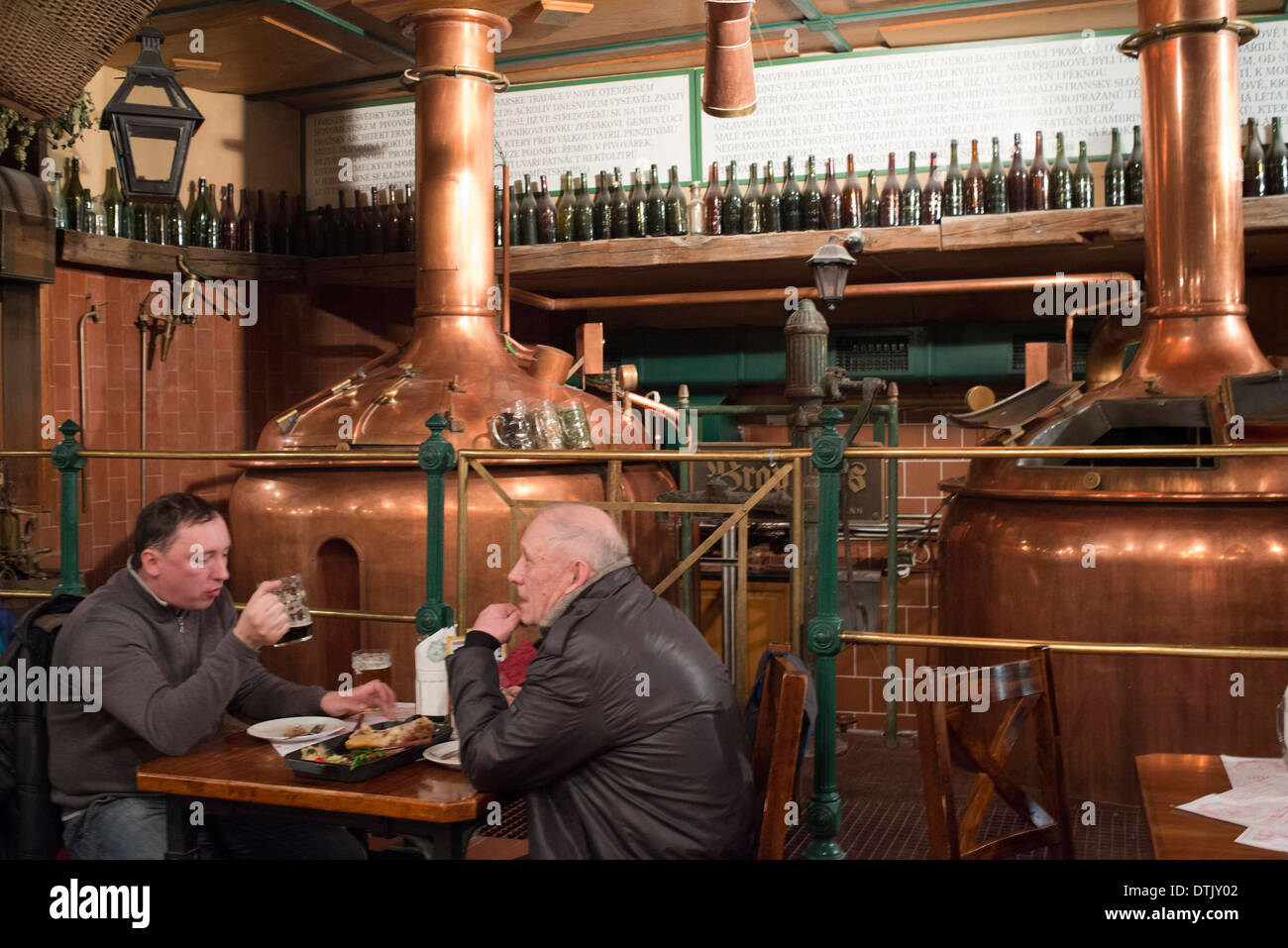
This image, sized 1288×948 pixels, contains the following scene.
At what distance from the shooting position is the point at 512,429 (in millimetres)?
5469

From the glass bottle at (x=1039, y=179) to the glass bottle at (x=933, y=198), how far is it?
1.74 feet

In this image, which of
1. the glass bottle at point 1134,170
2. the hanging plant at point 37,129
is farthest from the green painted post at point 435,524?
the glass bottle at point 1134,170

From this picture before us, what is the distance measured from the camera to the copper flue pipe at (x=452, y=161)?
19.9 feet

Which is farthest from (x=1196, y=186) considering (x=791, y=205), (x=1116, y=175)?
(x=791, y=205)

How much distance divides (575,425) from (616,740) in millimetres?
3537

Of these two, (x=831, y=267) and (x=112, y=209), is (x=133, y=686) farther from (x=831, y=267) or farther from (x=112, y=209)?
(x=112, y=209)

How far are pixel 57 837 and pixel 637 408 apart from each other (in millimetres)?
4552

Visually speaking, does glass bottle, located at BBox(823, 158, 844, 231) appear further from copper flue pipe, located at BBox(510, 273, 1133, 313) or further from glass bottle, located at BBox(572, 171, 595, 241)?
glass bottle, located at BBox(572, 171, 595, 241)

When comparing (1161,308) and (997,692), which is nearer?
(997,692)

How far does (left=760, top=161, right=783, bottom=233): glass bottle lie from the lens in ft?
24.6

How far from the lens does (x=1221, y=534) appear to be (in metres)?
4.35

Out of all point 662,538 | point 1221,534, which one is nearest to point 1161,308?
point 1221,534

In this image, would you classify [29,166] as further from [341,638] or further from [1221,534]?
[1221,534]

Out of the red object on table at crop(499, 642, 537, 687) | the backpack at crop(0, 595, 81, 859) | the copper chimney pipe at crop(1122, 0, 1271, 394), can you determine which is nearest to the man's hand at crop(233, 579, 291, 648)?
the backpack at crop(0, 595, 81, 859)
